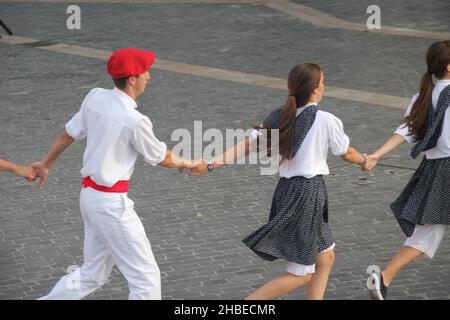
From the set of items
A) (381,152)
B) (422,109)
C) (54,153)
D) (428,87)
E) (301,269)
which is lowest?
(301,269)

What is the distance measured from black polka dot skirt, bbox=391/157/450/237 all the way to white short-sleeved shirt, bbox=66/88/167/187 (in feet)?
6.21

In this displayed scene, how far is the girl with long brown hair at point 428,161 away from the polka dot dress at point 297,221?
0.69m

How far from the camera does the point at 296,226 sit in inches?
262

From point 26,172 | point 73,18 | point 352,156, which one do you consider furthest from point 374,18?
point 26,172

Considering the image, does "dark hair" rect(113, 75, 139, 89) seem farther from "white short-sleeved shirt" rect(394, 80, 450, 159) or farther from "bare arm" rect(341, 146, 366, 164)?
"white short-sleeved shirt" rect(394, 80, 450, 159)

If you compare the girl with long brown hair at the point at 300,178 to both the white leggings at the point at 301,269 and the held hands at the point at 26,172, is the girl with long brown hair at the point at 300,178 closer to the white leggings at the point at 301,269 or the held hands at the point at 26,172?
the white leggings at the point at 301,269

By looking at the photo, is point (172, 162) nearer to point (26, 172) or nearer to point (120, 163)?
point (120, 163)

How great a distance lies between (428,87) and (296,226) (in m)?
1.42

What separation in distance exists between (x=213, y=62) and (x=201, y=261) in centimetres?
747

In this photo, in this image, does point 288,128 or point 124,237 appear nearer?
point 124,237

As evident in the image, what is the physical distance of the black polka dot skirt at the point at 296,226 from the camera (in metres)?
6.64

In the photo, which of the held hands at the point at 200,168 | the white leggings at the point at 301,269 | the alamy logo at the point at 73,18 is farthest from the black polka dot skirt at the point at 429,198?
the alamy logo at the point at 73,18

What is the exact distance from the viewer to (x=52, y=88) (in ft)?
46.1
